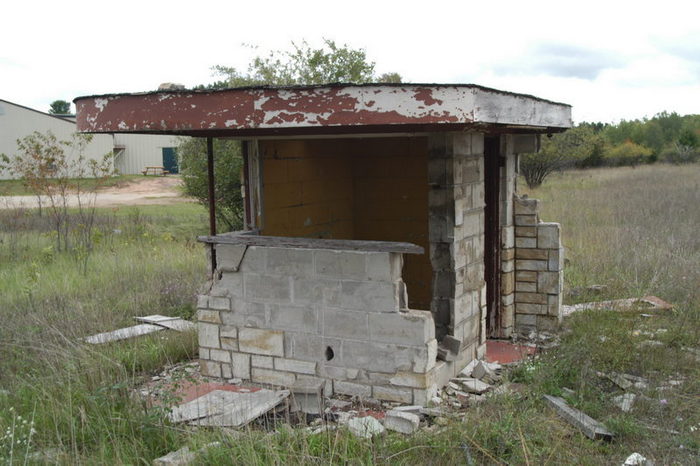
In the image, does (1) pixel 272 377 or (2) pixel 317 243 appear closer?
(2) pixel 317 243

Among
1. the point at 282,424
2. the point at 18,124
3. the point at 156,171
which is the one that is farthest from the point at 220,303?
the point at 156,171

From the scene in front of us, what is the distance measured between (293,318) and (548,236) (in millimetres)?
3719

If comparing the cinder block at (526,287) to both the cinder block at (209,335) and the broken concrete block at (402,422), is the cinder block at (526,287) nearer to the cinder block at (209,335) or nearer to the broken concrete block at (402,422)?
A: the broken concrete block at (402,422)

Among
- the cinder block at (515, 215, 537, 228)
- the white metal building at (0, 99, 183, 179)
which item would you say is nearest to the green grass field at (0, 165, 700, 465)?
the cinder block at (515, 215, 537, 228)

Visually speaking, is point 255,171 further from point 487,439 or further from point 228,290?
point 487,439

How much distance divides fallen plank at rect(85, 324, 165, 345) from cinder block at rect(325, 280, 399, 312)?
281 centimetres

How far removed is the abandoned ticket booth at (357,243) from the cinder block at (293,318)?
0.01m

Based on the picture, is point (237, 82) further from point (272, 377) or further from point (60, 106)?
point (60, 106)

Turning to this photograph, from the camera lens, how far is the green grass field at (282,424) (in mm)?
4422

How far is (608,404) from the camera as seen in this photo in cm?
544

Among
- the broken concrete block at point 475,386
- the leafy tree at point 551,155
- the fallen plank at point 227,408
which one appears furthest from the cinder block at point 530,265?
the leafy tree at point 551,155

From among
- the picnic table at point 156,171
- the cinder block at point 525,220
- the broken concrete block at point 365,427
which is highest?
the picnic table at point 156,171

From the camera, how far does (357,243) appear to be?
5.74 metres

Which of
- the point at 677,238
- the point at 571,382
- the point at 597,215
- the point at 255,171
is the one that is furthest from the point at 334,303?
the point at 597,215
